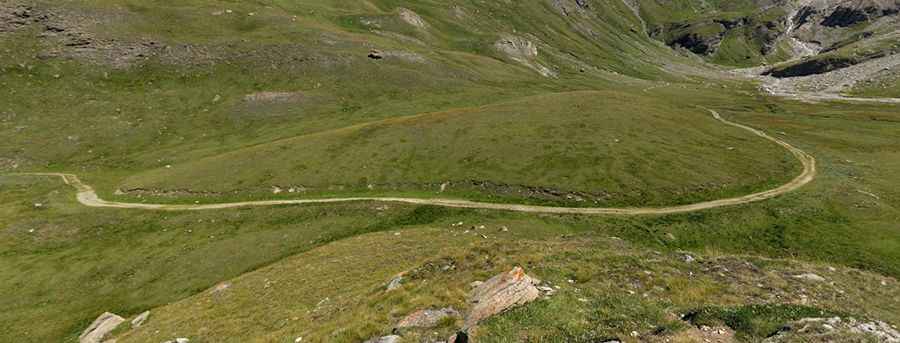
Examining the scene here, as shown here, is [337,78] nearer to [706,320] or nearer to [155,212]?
[155,212]

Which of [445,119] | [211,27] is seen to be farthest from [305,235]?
[211,27]

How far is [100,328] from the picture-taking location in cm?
2944

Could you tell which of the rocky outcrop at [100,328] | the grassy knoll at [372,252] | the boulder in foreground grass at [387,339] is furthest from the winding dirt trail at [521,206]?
the boulder in foreground grass at [387,339]

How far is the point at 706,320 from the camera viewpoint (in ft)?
48.3

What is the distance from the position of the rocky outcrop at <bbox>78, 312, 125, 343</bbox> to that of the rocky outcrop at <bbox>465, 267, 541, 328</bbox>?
2792cm

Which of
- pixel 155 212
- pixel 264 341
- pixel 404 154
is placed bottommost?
pixel 155 212

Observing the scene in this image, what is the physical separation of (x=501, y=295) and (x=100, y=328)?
3075 cm

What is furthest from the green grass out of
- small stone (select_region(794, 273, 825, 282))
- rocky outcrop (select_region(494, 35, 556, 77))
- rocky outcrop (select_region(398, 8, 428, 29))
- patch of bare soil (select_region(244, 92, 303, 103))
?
rocky outcrop (select_region(398, 8, 428, 29))

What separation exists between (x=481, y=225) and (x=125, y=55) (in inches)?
4401

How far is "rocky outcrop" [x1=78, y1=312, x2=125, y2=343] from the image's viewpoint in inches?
1125

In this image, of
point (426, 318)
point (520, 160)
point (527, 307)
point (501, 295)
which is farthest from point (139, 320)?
point (520, 160)

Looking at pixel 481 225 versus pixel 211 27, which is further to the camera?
pixel 211 27

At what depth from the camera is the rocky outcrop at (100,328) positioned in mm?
28562

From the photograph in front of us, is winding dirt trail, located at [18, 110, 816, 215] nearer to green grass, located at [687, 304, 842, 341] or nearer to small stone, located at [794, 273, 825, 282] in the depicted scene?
small stone, located at [794, 273, 825, 282]
